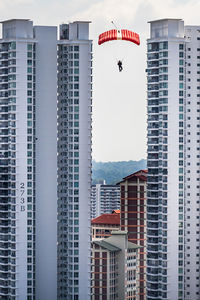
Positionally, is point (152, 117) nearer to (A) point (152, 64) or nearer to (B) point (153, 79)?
(B) point (153, 79)

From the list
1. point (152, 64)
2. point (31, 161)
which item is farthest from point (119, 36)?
point (31, 161)

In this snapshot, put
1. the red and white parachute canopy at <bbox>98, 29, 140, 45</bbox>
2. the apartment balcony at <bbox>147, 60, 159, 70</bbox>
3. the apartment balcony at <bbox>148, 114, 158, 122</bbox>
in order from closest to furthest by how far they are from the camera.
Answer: the red and white parachute canopy at <bbox>98, 29, 140, 45</bbox>
the apartment balcony at <bbox>147, 60, 159, 70</bbox>
the apartment balcony at <bbox>148, 114, 158, 122</bbox>

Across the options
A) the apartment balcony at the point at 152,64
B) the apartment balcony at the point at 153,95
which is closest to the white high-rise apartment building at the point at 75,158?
the apartment balcony at the point at 152,64

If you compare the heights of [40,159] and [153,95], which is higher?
[153,95]

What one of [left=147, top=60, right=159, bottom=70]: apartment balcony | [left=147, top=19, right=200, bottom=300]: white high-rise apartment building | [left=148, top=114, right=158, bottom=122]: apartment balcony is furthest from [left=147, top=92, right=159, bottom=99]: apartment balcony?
[left=147, top=60, right=159, bottom=70]: apartment balcony

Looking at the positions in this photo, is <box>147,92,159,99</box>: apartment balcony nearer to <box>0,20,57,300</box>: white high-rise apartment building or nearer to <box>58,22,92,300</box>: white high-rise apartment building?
<box>58,22,92,300</box>: white high-rise apartment building

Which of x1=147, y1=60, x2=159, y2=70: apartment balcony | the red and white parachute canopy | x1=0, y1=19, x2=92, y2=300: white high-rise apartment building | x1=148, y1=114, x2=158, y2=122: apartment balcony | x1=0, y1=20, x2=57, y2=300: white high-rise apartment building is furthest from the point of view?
x1=148, y1=114, x2=158, y2=122: apartment balcony

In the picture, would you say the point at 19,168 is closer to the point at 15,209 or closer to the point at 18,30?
the point at 15,209
